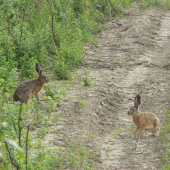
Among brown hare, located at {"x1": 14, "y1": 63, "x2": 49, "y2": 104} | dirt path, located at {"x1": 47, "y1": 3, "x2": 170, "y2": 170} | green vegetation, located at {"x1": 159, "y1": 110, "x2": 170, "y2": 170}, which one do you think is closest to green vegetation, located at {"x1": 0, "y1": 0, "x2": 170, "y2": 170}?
brown hare, located at {"x1": 14, "y1": 63, "x2": 49, "y2": 104}

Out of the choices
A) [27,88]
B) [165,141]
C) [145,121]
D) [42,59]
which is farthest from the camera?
[42,59]

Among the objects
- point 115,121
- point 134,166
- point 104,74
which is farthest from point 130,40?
point 134,166

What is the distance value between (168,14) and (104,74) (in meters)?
7.67

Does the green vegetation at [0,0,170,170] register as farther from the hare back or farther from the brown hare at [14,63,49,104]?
the hare back

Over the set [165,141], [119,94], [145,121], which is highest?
[145,121]

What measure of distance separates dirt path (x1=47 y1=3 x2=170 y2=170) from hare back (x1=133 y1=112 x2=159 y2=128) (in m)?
0.26

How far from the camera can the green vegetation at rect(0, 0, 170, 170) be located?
5.05 m

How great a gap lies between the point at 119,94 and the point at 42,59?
7.08 ft

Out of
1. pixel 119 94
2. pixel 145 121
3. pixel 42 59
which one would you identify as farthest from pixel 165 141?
pixel 42 59

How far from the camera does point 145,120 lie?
6508 millimetres

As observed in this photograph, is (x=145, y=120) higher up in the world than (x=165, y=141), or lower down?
higher up

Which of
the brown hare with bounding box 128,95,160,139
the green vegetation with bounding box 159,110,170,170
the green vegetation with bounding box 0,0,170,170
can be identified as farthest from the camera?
the brown hare with bounding box 128,95,160,139

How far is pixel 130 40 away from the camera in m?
13.0

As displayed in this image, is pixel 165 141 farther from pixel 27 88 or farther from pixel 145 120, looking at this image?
pixel 27 88
